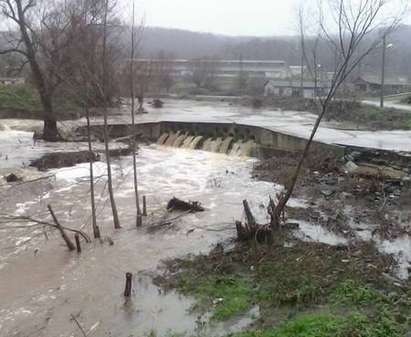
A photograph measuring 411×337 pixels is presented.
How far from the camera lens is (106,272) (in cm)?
860

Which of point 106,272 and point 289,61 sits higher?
point 289,61

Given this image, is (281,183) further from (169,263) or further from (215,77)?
(215,77)

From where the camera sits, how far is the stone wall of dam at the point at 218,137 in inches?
778

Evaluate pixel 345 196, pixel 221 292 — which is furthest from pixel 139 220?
pixel 345 196

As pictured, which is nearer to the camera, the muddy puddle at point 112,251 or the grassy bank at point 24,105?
the muddy puddle at point 112,251

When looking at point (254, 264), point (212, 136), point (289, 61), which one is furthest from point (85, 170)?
point (289, 61)

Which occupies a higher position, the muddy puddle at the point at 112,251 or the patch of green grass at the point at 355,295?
the patch of green grass at the point at 355,295

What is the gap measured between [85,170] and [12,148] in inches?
240

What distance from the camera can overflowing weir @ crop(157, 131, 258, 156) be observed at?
68.6 ft

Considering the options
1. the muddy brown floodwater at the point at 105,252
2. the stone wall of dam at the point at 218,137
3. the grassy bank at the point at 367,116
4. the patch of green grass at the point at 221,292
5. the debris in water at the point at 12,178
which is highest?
the grassy bank at the point at 367,116

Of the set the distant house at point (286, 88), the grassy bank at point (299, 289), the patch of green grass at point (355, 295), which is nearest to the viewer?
the grassy bank at point (299, 289)

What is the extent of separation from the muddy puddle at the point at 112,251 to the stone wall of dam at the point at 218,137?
3.18 m

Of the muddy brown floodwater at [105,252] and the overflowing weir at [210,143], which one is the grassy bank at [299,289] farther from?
the overflowing weir at [210,143]

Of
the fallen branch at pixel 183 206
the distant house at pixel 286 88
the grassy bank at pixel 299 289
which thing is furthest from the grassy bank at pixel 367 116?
the distant house at pixel 286 88
